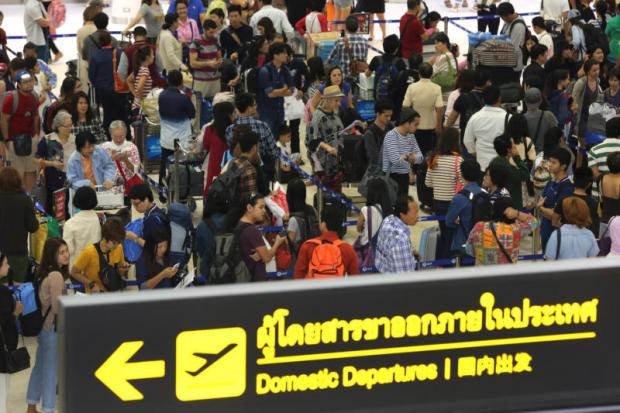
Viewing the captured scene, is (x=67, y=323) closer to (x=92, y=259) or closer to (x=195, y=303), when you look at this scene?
(x=195, y=303)

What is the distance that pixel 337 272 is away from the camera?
9.29 m

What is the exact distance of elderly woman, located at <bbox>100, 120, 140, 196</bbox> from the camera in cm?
1270

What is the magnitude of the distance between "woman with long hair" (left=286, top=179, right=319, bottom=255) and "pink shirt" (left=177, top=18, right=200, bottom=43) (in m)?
7.36

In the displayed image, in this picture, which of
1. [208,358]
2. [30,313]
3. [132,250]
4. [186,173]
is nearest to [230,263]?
[132,250]

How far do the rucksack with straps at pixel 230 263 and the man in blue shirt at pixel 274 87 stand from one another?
5196 millimetres

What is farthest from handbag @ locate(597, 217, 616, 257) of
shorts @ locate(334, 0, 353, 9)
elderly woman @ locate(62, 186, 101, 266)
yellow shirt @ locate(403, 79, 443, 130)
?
shorts @ locate(334, 0, 353, 9)

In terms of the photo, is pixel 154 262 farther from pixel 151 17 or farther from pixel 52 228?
pixel 151 17

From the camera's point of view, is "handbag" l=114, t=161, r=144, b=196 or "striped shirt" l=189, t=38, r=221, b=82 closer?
"handbag" l=114, t=161, r=144, b=196

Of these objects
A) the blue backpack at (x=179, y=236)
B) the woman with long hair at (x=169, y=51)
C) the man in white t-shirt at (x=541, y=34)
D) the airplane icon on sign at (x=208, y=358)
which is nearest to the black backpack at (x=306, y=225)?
the blue backpack at (x=179, y=236)

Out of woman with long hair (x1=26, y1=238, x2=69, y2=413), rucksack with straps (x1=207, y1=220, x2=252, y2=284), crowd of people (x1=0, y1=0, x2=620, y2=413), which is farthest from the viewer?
crowd of people (x1=0, y1=0, x2=620, y2=413)

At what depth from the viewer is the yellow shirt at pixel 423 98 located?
48.5 ft

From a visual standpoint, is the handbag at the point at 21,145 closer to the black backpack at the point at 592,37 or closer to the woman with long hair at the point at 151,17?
the woman with long hair at the point at 151,17

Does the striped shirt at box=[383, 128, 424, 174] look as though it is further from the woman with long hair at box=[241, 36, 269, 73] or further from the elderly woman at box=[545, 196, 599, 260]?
the woman with long hair at box=[241, 36, 269, 73]

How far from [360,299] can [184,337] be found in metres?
0.53
